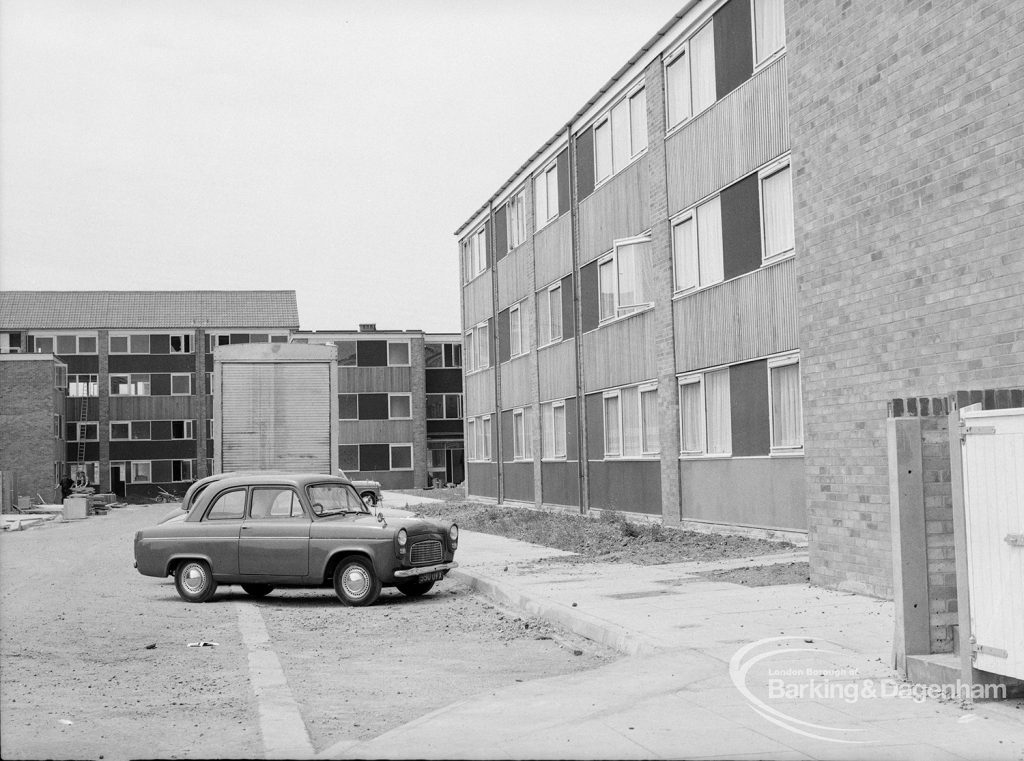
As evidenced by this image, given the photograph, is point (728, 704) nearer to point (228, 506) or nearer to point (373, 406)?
point (228, 506)

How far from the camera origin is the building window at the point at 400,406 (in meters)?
64.9

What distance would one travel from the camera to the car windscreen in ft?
47.7

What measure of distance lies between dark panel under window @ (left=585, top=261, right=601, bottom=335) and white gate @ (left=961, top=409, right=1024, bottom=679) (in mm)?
20606

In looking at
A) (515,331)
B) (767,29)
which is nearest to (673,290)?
(767,29)

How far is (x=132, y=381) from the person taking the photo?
2657 inches

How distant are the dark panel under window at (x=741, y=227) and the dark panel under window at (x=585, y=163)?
8121 millimetres

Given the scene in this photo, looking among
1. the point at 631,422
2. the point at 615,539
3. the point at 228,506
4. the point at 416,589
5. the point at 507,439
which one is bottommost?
the point at 416,589

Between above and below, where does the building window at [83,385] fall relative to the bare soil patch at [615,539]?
above

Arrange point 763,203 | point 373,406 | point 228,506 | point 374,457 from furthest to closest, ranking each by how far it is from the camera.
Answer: point 373,406 → point 374,457 → point 763,203 → point 228,506

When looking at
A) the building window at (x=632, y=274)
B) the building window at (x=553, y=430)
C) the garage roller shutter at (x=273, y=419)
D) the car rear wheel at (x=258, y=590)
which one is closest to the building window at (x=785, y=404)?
the building window at (x=632, y=274)

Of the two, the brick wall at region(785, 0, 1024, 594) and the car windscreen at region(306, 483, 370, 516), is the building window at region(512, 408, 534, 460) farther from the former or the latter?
→ the brick wall at region(785, 0, 1024, 594)

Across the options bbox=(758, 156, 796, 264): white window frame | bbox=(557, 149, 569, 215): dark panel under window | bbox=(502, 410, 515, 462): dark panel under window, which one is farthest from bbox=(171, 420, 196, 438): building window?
bbox=(758, 156, 796, 264): white window frame

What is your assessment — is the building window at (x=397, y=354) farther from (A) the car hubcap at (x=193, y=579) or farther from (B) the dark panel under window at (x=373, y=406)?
(A) the car hubcap at (x=193, y=579)

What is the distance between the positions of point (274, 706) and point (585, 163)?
2233 centimetres
